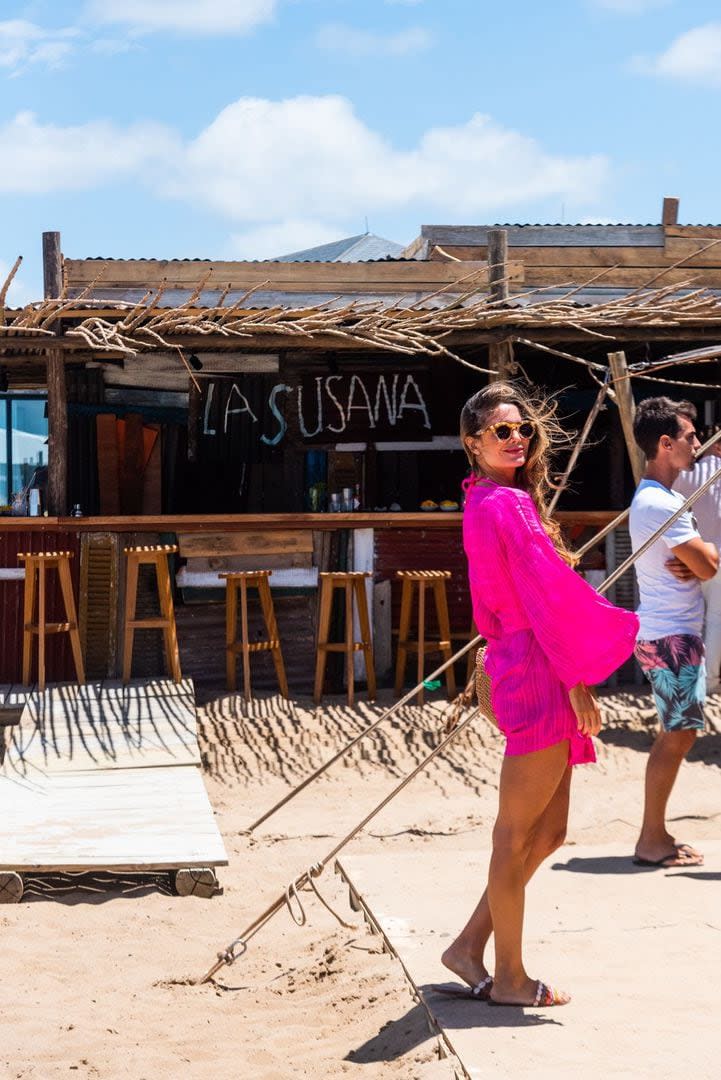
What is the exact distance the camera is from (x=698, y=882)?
545 centimetres

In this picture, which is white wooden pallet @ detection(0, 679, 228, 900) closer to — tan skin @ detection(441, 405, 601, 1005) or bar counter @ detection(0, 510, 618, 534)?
bar counter @ detection(0, 510, 618, 534)

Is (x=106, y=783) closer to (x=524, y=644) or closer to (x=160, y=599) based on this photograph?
(x=160, y=599)

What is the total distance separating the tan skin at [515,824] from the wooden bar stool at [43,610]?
6216mm

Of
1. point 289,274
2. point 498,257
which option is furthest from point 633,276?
point 289,274

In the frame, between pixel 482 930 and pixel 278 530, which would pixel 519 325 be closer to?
pixel 278 530

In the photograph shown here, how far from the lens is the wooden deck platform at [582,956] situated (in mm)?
3688

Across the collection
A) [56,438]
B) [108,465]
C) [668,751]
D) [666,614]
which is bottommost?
[668,751]

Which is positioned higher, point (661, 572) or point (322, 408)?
point (322, 408)

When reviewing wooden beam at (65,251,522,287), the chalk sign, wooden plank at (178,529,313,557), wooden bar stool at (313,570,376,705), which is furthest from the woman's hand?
the chalk sign

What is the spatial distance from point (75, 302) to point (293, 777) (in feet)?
11.6

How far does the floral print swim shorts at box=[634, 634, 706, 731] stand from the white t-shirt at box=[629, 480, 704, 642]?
47 millimetres

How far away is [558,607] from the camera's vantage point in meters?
3.70

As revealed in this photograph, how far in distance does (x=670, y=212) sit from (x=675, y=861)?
34.8ft

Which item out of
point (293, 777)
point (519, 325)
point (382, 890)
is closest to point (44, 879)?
point (382, 890)
